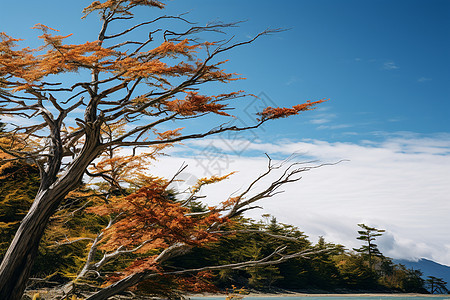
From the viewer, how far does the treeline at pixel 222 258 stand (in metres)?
8.63

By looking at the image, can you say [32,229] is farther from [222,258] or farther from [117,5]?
[222,258]

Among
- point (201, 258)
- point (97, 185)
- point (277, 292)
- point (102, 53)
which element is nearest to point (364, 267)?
point (277, 292)

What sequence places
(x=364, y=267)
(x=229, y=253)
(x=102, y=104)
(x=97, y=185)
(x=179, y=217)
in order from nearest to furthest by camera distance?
1. (x=179, y=217)
2. (x=102, y=104)
3. (x=97, y=185)
4. (x=229, y=253)
5. (x=364, y=267)

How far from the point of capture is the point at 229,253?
874 inches

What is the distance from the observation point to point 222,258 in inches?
897

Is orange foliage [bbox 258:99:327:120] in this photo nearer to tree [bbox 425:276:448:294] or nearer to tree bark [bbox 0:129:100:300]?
tree bark [bbox 0:129:100:300]

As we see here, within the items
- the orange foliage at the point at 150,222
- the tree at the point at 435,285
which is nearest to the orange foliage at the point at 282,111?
the orange foliage at the point at 150,222

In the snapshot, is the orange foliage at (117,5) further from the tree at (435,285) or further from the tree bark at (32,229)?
the tree at (435,285)

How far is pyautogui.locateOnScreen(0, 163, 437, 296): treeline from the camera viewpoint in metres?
8.63

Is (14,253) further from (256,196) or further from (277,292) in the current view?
(277,292)

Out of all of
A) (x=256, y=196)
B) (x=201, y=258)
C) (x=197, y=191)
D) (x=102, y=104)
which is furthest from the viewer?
(x=201, y=258)

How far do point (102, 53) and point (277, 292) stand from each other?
1949 centimetres

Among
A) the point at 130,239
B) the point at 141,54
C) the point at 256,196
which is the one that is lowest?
the point at 130,239

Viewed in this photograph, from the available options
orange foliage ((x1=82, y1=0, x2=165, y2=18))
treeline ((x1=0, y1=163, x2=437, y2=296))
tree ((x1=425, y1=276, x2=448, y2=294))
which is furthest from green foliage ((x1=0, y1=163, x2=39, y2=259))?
tree ((x1=425, y1=276, x2=448, y2=294))
